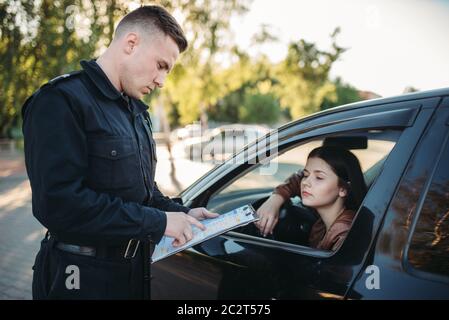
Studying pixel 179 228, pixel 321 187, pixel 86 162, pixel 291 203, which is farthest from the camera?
pixel 291 203

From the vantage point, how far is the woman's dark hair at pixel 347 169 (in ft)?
6.20

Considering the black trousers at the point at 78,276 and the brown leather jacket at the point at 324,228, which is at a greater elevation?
the brown leather jacket at the point at 324,228

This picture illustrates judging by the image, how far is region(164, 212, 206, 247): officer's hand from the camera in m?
1.48

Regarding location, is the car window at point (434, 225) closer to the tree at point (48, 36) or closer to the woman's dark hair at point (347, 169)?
the woman's dark hair at point (347, 169)

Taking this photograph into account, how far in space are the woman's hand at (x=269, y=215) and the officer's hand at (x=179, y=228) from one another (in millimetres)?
518

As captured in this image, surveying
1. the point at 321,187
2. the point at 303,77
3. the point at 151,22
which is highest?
the point at 303,77

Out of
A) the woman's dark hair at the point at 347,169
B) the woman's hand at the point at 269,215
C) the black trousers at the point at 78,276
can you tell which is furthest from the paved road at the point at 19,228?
the woman's dark hair at the point at 347,169

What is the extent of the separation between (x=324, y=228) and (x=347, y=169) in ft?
1.12

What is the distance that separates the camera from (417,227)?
47.3 inches

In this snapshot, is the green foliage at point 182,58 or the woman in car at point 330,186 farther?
the green foliage at point 182,58

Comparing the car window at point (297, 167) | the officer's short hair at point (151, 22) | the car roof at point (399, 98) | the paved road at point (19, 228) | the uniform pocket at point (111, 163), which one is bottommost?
the paved road at point (19, 228)

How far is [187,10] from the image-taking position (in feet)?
36.9

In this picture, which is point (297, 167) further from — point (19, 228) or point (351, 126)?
point (351, 126)

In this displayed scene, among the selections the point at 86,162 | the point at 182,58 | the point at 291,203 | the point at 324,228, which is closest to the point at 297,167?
the point at 182,58
